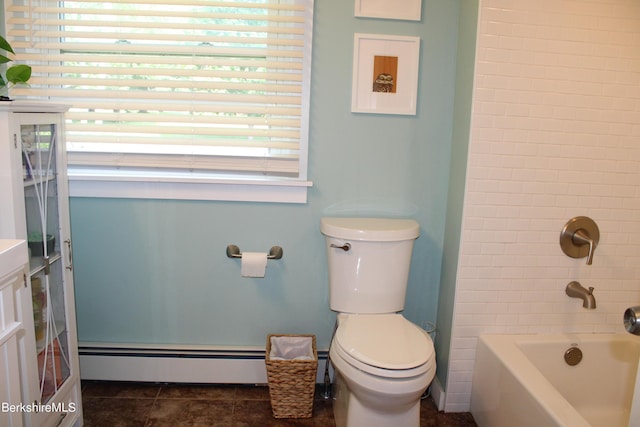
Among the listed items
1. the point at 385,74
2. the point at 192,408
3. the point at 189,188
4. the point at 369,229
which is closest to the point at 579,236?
the point at 369,229

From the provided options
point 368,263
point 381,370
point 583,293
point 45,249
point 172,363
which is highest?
point 45,249

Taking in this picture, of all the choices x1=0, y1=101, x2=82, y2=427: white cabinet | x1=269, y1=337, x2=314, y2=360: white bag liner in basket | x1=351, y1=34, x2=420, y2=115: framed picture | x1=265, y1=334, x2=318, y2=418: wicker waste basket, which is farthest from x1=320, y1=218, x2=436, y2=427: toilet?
x1=0, y1=101, x2=82, y2=427: white cabinet

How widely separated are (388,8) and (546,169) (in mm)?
969

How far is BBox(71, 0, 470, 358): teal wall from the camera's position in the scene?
2.33 m

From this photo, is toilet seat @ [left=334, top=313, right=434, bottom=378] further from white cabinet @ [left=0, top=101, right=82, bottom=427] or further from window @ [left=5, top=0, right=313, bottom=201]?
white cabinet @ [left=0, top=101, right=82, bottom=427]

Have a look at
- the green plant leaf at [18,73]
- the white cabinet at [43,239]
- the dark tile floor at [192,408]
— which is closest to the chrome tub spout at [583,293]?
the dark tile floor at [192,408]

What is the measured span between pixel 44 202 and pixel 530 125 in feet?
6.24

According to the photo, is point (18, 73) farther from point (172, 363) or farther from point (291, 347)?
point (291, 347)

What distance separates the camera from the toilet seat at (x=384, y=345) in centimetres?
184

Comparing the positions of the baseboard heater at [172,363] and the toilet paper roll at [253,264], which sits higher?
the toilet paper roll at [253,264]

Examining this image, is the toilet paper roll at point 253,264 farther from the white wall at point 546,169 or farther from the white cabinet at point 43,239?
the white wall at point 546,169

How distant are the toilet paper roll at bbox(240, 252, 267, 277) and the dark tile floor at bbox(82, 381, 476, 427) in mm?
594

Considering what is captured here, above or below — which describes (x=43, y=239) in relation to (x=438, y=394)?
above

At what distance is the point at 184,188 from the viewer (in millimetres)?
2369
